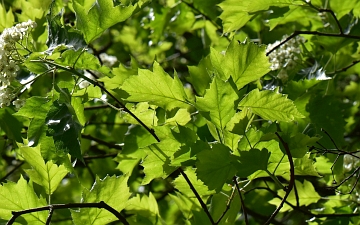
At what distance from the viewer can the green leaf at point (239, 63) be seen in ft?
4.29

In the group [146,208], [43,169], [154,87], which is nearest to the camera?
[154,87]

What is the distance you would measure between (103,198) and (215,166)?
35cm

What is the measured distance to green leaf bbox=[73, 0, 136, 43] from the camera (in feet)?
4.65

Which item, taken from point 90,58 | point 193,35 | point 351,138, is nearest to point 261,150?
point 90,58

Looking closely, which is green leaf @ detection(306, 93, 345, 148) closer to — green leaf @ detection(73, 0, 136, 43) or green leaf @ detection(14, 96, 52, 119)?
green leaf @ detection(73, 0, 136, 43)

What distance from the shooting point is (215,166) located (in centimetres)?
122

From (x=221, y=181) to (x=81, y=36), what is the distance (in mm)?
512

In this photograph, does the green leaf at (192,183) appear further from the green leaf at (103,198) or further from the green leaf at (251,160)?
the green leaf at (251,160)

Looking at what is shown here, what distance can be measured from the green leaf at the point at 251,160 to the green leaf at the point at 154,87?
215 mm

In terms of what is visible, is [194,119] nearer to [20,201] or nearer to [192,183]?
[192,183]

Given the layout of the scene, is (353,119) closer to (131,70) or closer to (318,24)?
(318,24)

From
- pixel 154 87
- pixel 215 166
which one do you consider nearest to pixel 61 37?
pixel 154 87

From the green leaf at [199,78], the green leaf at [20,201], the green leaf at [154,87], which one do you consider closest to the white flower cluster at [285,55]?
the green leaf at [199,78]

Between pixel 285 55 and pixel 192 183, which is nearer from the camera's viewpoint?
pixel 192 183
